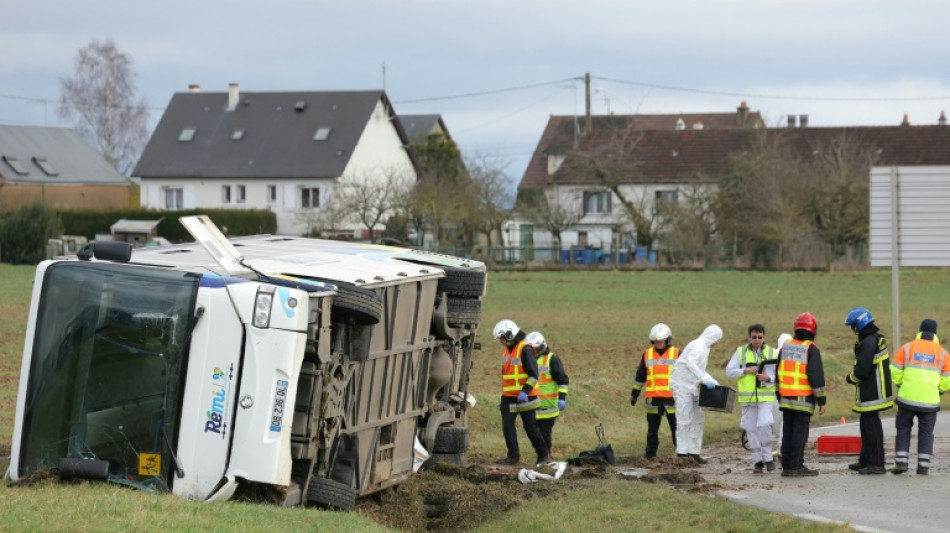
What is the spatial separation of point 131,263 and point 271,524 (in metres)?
2.80

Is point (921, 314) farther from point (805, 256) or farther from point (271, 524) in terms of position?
point (271, 524)

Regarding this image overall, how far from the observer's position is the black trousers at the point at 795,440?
46.1 feet

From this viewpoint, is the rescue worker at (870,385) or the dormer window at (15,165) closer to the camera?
the rescue worker at (870,385)

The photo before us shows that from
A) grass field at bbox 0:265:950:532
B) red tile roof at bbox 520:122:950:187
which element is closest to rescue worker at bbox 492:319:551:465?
grass field at bbox 0:265:950:532

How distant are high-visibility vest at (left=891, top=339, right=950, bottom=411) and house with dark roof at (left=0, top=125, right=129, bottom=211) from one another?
223 feet

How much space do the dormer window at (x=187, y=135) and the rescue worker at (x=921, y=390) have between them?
69.9 meters

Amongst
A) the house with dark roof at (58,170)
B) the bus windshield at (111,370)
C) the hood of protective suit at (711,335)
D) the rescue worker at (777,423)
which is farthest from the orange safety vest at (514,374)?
the house with dark roof at (58,170)

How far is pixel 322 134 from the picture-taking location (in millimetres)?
78125

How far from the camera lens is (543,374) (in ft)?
53.0

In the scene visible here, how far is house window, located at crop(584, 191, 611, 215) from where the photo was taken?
253 ft

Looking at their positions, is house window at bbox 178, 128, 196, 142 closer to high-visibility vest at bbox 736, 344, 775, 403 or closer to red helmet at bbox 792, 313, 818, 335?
high-visibility vest at bbox 736, 344, 775, 403

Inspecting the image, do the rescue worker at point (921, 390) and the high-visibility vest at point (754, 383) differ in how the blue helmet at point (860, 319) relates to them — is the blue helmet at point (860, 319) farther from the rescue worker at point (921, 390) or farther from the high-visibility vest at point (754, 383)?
the high-visibility vest at point (754, 383)

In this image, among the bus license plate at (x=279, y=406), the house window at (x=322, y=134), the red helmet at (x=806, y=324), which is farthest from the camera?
the house window at (x=322, y=134)

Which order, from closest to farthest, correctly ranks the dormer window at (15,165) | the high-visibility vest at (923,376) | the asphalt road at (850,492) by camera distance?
the asphalt road at (850,492) < the high-visibility vest at (923,376) < the dormer window at (15,165)
